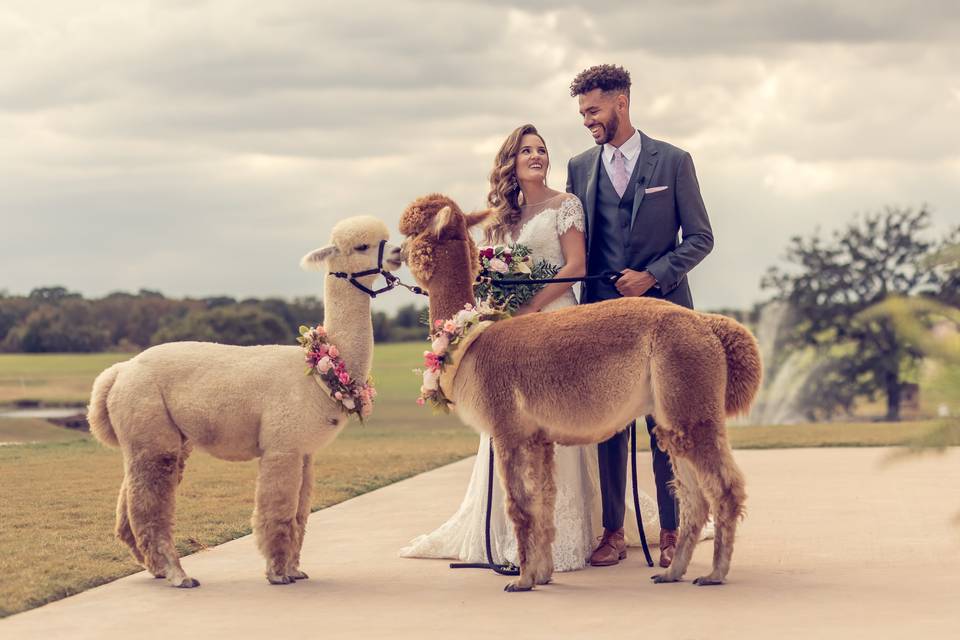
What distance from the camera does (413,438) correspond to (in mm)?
18250

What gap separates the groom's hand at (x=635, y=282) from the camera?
271 inches

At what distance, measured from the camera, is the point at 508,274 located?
699 centimetres

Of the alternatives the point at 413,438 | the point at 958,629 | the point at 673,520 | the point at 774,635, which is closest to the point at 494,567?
the point at 673,520

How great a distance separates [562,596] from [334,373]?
5.60 ft

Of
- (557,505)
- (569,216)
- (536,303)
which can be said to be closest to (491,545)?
(557,505)

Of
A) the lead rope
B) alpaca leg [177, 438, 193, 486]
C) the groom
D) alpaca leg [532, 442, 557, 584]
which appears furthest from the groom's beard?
alpaca leg [177, 438, 193, 486]

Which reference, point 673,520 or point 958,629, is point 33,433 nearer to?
point 673,520

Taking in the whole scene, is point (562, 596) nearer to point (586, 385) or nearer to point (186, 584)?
point (586, 385)

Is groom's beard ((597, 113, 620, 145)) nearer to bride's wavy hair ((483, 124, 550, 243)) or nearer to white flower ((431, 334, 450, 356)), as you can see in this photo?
bride's wavy hair ((483, 124, 550, 243))

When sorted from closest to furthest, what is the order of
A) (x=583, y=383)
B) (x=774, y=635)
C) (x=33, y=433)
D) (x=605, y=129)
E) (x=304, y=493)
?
1. (x=774, y=635)
2. (x=583, y=383)
3. (x=304, y=493)
4. (x=605, y=129)
5. (x=33, y=433)

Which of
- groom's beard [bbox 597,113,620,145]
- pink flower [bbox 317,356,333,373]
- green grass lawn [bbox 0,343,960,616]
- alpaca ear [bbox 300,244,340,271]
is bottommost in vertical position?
green grass lawn [bbox 0,343,960,616]

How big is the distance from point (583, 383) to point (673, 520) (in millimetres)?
1563

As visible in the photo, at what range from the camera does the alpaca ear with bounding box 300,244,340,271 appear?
644 cm

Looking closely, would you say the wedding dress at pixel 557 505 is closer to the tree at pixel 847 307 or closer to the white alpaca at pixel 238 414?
the white alpaca at pixel 238 414
